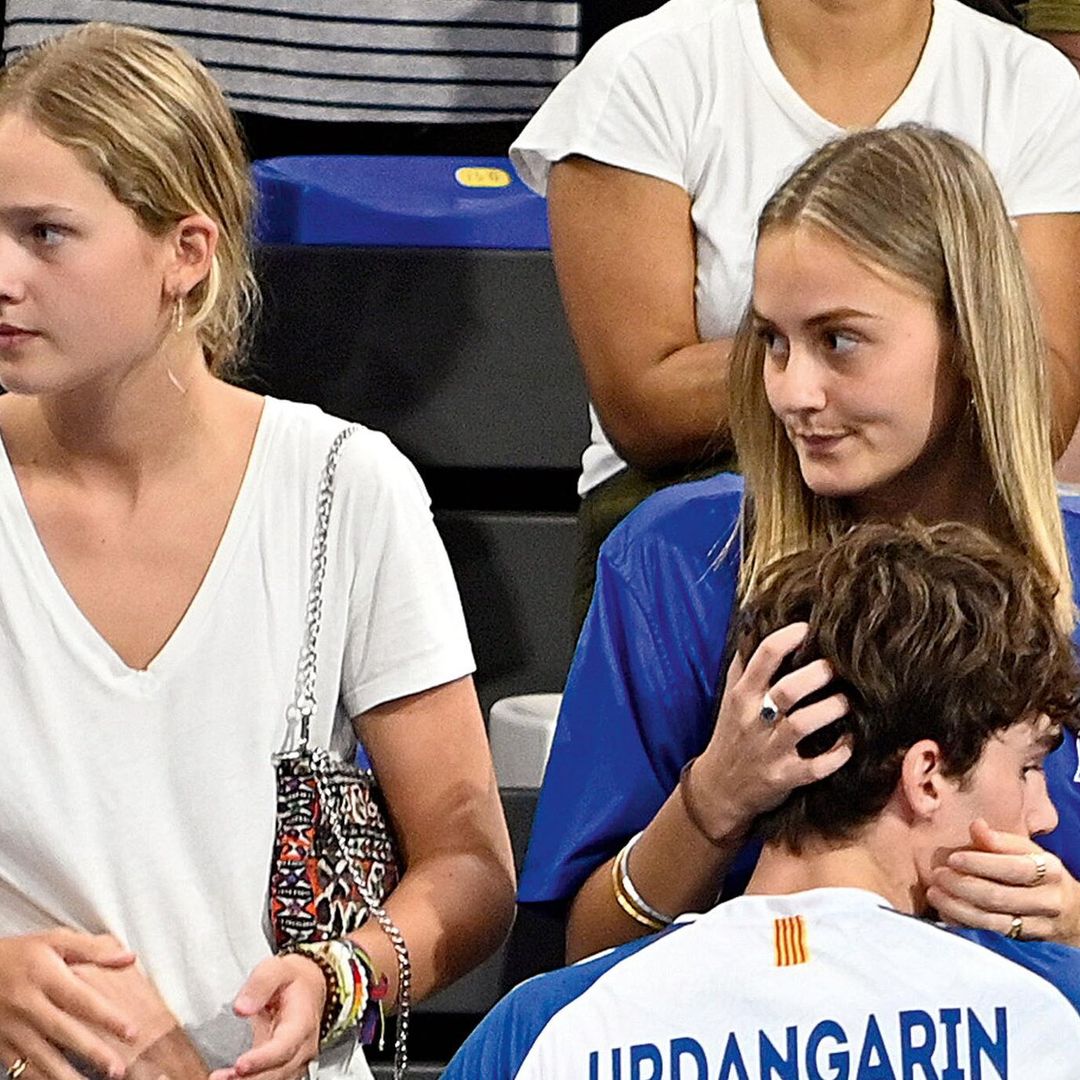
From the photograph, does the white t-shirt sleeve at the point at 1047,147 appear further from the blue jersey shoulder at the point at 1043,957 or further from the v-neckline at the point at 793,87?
the blue jersey shoulder at the point at 1043,957

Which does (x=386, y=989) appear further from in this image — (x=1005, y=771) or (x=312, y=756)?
(x=1005, y=771)

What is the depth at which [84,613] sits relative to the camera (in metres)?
1.82

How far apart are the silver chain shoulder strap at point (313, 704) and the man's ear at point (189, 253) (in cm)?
17

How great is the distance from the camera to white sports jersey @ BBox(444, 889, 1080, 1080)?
4.92 feet

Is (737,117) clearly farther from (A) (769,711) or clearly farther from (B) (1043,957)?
(B) (1043,957)

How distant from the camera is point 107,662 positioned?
1798 mm

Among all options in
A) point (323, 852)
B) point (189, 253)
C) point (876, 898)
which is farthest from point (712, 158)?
point (876, 898)

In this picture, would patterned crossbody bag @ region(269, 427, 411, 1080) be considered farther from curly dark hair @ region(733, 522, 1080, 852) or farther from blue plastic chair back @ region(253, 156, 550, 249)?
blue plastic chair back @ region(253, 156, 550, 249)

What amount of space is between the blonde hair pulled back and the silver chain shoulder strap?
0.55 feet

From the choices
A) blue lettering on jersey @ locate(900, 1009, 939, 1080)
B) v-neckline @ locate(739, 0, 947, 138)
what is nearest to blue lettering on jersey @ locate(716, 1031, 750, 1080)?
blue lettering on jersey @ locate(900, 1009, 939, 1080)

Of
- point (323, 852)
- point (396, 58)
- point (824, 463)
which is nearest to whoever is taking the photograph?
point (323, 852)

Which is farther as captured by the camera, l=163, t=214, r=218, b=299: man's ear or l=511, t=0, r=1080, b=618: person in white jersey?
l=511, t=0, r=1080, b=618: person in white jersey

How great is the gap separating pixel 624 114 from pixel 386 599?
2.44ft

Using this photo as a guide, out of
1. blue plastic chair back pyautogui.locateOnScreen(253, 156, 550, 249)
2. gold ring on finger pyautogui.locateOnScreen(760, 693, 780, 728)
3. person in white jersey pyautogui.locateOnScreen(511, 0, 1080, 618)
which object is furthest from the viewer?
blue plastic chair back pyautogui.locateOnScreen(253, 156, 550, 249)
